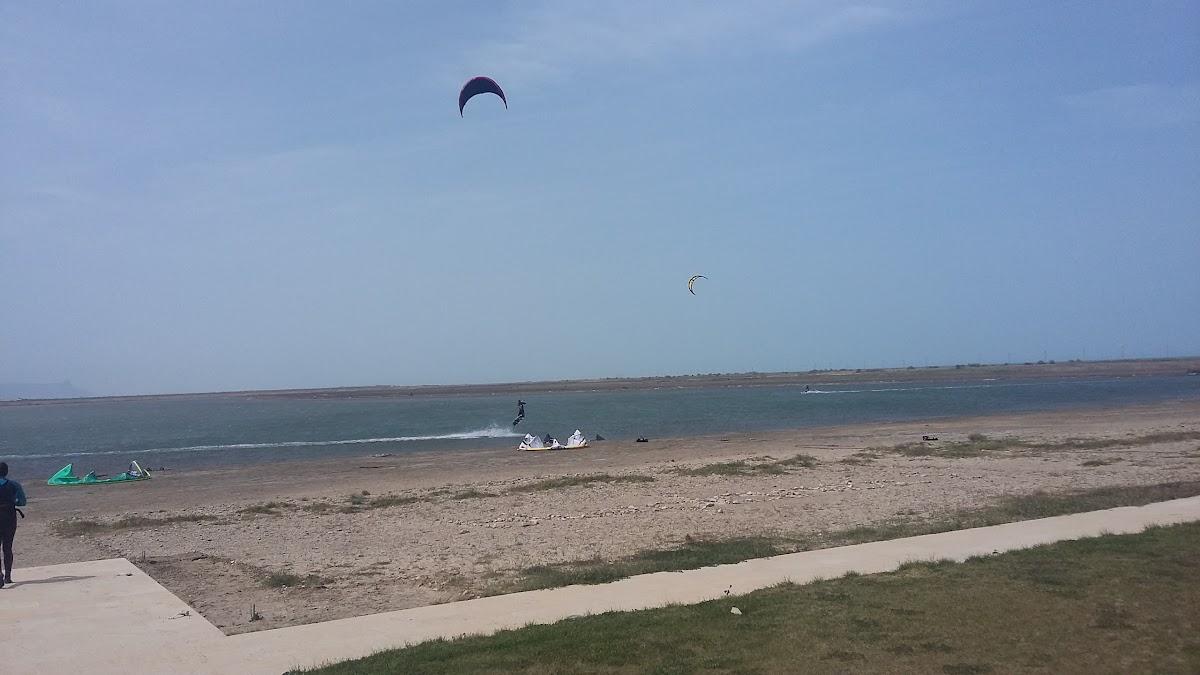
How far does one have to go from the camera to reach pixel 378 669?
22.5 feet

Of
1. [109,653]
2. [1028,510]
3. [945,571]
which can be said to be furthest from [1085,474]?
[109,653]

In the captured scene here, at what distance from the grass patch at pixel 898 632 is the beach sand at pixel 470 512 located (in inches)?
124

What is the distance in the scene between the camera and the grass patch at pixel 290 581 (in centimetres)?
1159

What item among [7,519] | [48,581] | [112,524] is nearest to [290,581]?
[48,581]

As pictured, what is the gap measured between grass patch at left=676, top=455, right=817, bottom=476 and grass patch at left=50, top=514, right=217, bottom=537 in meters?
12.2

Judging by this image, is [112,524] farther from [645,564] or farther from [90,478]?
[90,478]

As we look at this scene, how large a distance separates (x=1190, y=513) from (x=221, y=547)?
49.7 ft

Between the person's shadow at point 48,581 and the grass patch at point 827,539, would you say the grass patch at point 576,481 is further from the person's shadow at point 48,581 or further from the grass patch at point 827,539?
the person's shadow at point 48,581

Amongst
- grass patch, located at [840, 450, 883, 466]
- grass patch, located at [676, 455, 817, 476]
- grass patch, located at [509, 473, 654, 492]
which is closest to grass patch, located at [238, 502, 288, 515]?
grass patch, located at [509, 473, 654, 492]

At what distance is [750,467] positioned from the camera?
24.4 m

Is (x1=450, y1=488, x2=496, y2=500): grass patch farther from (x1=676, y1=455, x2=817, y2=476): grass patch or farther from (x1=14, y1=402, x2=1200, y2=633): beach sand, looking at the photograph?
(x1=676, y1=455, x2=817, y2=476): grass patch

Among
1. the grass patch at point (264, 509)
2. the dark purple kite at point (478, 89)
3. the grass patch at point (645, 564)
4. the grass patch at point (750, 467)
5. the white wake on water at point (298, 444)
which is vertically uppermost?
the dark purple kite at point (478, 89)

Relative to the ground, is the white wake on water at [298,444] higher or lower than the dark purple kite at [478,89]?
lower

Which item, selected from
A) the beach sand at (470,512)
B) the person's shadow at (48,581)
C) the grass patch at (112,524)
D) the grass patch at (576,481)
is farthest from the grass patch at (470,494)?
the person's shadow at (48,581)
